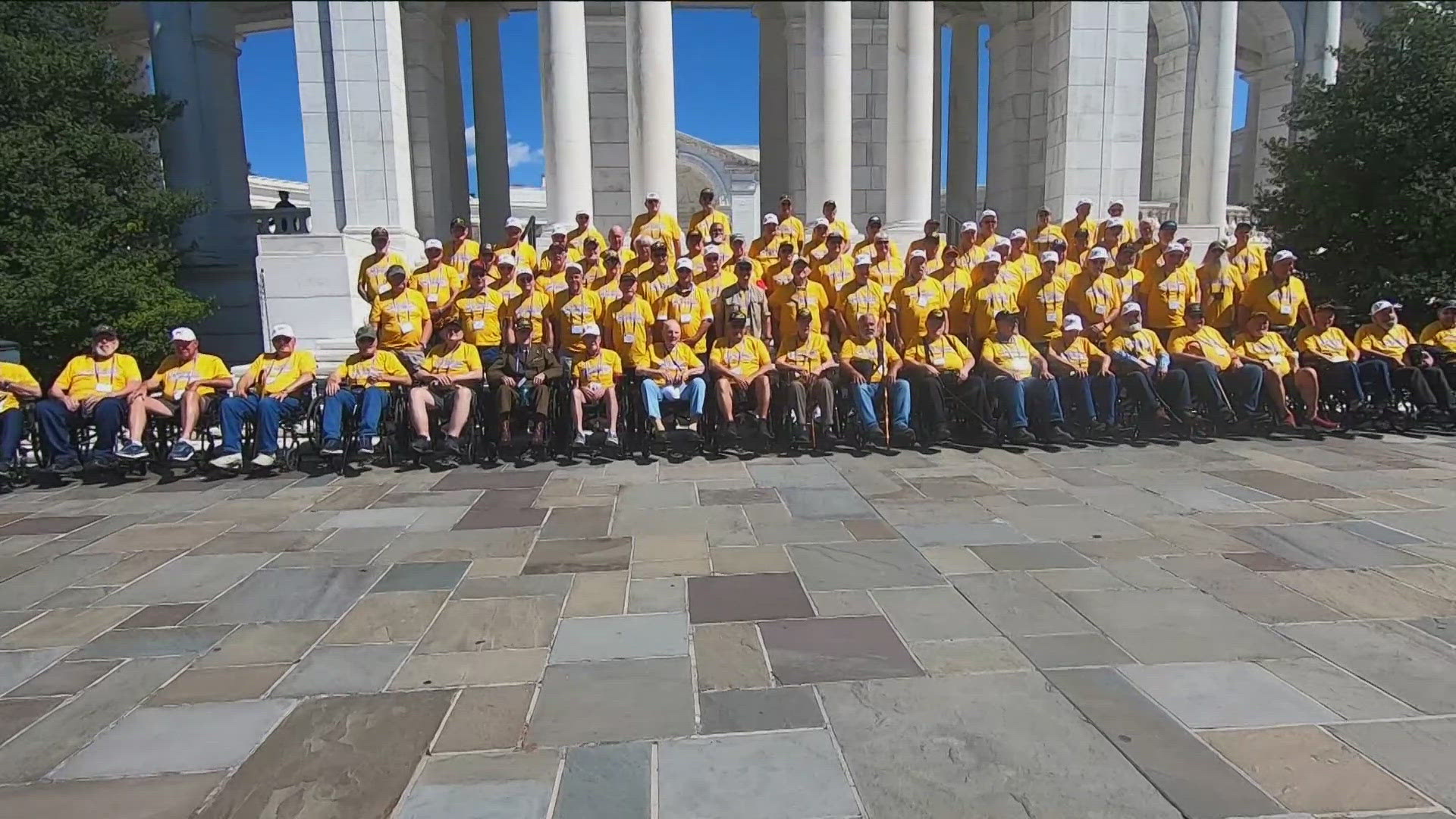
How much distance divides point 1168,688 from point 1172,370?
216 inches

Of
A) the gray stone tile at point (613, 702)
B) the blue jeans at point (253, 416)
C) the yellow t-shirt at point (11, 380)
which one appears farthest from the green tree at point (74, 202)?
the gray stone tile at point (613, 702)

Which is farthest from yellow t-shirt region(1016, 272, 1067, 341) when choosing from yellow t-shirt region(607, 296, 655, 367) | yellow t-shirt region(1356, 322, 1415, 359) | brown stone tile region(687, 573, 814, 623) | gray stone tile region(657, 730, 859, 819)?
gray stone tile region(657, 730, 859, 819)

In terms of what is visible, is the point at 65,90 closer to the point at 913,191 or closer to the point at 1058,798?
the point at 913,191

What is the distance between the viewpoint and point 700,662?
3291 mm

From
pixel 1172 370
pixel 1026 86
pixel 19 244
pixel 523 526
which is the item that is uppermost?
pixel 1026 86

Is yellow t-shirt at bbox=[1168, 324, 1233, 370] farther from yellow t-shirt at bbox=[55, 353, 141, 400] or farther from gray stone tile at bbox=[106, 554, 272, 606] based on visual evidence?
yellow t-shirt at bbox=[55, 353, 141, 400]

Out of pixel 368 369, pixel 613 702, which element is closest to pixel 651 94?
pixel 368 369

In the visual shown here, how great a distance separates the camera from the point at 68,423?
22.3 feet

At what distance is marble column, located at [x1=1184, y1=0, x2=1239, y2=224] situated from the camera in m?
18.2

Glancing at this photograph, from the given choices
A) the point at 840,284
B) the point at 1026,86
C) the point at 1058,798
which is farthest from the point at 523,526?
the point at 1026,86

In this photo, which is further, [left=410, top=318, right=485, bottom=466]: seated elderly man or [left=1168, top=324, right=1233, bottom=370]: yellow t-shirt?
[left=1168, top=324, right=1233, bottom=370]: yellow t-shirt

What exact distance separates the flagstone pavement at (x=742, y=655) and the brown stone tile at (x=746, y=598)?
0.03 m

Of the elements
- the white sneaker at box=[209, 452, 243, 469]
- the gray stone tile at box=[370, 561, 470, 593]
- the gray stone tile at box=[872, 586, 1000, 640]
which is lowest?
the gray stone tile at box=[370, 561, 470, 593]

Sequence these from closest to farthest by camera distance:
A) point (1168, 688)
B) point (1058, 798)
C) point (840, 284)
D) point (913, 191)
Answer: point (1058, 798)
point (1168, 688)
point (840, 284)
point (913, 191)
